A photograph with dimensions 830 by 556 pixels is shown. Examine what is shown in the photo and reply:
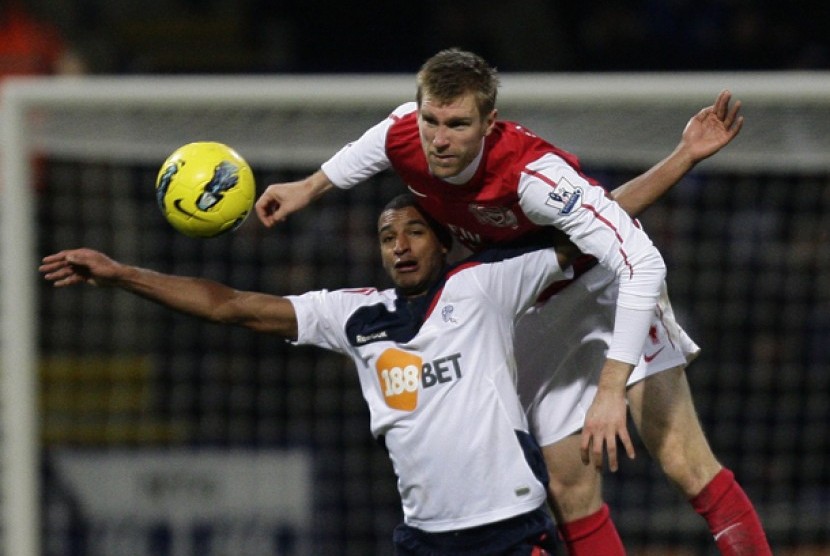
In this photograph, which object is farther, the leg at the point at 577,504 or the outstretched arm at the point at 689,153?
the leg at the point at 577,504

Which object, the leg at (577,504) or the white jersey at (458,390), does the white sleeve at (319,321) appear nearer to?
the white jersey at (458,390)

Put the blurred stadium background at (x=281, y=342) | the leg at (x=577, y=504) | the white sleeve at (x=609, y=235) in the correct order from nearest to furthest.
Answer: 1. the white sleeve at (x=609, y=235)
2. the leg at (x=577, y=504)
3. the blurred stadium background at (x=281, y=342)

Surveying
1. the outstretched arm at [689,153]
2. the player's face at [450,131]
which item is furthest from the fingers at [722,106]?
the player's face at [450,131]

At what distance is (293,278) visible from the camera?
18.9 feet

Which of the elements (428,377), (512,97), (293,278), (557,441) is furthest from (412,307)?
(293,278)

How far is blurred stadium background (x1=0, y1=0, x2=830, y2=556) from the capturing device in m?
5.07

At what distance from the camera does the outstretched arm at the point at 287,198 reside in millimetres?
3506

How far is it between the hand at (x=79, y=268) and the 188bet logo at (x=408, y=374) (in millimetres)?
656

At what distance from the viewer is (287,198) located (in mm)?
3520

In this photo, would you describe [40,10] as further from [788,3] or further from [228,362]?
[788,3]

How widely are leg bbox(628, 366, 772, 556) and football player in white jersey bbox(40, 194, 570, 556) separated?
1.21ft

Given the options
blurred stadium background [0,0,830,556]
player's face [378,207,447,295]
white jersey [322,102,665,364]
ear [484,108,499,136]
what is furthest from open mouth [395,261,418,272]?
blurred stadium background [0,0,830,556]

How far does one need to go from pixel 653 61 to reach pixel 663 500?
9.86 ft

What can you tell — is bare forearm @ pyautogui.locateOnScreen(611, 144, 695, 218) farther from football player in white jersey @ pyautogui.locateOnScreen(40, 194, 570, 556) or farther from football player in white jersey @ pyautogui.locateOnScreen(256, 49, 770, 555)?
football player in white jersey @ pyautogui.locateOnScreen(40, 194, 570, 556)
